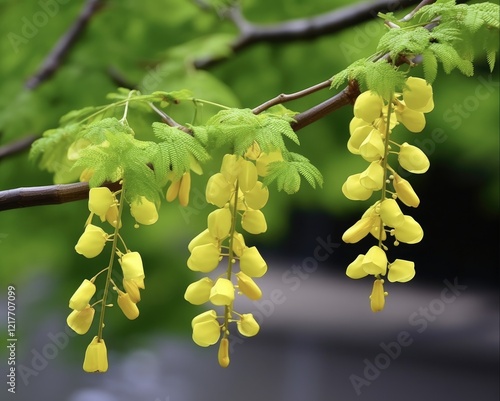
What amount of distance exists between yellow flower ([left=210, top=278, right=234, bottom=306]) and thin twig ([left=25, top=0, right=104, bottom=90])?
4.44 feet

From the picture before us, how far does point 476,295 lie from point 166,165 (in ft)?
14.2

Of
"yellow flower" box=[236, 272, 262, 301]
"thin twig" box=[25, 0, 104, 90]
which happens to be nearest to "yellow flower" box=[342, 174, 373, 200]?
"yellow flower" box=[236, 272, 262, 301]

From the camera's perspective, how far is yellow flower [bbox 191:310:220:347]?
2.02ft

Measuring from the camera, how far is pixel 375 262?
595mm

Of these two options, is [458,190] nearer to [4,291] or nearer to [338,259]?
[338,259]

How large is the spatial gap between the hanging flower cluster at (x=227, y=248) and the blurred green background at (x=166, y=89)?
3.30 feet

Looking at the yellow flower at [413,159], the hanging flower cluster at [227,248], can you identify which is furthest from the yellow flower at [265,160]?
the yellow flower at [413,159]

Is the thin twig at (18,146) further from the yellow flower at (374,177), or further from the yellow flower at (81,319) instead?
the yellow flower at (374,177)

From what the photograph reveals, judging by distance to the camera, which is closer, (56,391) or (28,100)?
(28,100)

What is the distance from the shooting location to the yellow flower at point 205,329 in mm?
617

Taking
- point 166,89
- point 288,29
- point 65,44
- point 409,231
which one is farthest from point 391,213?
point 65,44

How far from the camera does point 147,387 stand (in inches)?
154

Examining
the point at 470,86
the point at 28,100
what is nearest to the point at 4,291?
the point at 28,100

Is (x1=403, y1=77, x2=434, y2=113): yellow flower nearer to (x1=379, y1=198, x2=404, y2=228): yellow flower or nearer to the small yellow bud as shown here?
(x1=379, y1=198, x2=404, y2=228): yellow flower
